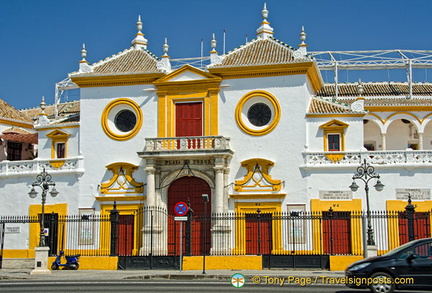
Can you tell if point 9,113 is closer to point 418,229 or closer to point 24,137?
point 24,137

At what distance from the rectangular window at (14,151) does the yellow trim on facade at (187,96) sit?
40.6ft

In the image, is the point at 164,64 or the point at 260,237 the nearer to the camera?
the point at 260,237

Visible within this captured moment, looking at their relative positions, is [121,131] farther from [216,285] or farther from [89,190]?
[216,285]

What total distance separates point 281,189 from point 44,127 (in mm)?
14333

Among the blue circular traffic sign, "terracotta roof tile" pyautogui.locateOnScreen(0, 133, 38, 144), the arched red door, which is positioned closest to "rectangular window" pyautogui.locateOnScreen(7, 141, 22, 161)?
"terracotta roof tile" pyautogui.locateOnScreen(0, 133, 38, 144)

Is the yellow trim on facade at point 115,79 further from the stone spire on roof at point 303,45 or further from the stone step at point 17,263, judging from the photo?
the stone step at point 17,263

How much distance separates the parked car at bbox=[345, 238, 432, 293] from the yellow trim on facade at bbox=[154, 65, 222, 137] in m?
18.9

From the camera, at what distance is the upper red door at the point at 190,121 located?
3472 cm

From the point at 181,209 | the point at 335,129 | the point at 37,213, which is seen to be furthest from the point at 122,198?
the point at 335,129

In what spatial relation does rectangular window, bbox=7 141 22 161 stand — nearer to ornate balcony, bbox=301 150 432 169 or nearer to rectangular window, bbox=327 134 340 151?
ornate balcony, bbox=301 150 432 169

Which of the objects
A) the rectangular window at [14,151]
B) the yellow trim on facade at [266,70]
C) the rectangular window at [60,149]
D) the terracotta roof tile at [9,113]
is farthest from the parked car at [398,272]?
the terracotta roof tile at [9,113]

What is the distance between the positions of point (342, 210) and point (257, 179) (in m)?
4.61

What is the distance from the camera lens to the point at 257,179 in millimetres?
33250

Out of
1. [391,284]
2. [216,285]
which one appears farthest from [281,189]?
[391,284]
